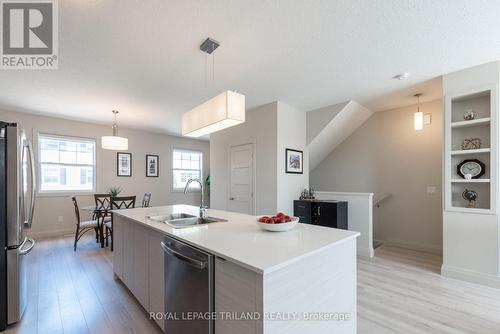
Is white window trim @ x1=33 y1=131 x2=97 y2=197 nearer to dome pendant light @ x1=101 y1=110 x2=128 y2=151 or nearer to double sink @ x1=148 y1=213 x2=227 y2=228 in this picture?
dome pendant light @ x1=101 y1=110 x2=128 y2=151

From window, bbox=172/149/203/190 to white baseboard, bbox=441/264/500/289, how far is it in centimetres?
604

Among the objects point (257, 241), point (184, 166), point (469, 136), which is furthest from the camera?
point (184, 166)

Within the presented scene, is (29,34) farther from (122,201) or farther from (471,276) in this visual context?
(471,276)

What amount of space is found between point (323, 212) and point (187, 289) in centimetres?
291

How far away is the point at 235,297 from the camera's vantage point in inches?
45.1

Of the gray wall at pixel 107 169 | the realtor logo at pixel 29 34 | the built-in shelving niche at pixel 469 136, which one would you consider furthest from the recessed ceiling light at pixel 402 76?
the gray wall at pixel 107 169

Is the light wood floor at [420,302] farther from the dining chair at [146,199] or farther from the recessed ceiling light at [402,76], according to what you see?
the dining chair at [146,199]

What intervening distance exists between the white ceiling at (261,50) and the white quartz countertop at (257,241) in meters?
1.71

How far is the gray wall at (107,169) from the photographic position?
4754 millimetres

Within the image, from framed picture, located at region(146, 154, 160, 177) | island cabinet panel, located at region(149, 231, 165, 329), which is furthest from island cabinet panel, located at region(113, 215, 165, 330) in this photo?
framed picture, located at region(146, 154, 160, 177)

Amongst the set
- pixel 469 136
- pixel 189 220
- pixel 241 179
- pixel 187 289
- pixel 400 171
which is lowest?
pixel 187 289

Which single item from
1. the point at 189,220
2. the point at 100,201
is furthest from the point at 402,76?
the point at 100,201

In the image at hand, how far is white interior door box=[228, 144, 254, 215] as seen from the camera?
14.5 ft

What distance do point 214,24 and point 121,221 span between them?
2.27m
